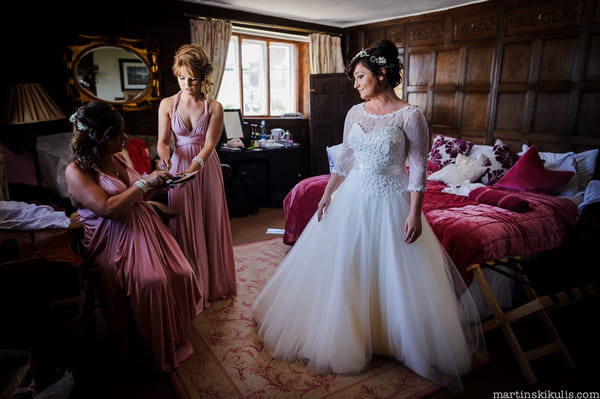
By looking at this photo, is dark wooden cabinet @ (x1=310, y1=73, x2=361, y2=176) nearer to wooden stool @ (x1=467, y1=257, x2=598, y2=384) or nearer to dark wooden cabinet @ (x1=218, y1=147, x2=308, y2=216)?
dark wooden cabinet @ (x1=218, y1=147, x2=308, y2=216)

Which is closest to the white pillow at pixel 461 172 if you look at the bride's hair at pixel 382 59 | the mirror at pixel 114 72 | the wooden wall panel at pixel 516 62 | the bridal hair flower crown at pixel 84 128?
the wooden wall panel at pixel 516 62

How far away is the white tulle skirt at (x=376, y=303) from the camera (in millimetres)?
1927

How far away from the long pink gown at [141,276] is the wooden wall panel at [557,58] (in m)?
4.29

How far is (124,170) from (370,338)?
5.38ft

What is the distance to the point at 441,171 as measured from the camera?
404 cm

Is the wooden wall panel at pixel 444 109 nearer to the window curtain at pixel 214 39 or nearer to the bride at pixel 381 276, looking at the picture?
Result: the window curtain at pixel 214 39

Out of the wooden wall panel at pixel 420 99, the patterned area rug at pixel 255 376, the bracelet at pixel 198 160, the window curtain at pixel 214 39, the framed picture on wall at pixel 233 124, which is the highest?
the window curtain at pixel 214 39

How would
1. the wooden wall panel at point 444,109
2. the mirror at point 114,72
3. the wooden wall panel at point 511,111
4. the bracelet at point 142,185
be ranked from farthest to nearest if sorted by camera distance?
the wooden wall panel at point 444,109, the wooden wall panel at point 511,111, the mirror at point 114,72, the bracelet at point 142,185

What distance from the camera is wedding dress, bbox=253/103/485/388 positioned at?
1931 millimetres

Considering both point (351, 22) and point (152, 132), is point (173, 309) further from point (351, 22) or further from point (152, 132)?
point (351, 22)

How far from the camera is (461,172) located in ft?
12.7

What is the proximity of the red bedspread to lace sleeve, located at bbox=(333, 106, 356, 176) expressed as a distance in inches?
34.5

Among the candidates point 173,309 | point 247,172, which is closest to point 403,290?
point 173,309

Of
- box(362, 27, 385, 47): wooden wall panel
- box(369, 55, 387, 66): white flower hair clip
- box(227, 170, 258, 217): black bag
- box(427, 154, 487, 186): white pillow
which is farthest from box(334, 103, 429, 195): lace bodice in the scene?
box(362, 27, 385, 47): wooden wall panel
